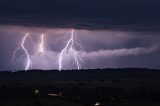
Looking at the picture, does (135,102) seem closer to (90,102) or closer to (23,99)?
(90,102)

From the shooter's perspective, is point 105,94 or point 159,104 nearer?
point 159,104

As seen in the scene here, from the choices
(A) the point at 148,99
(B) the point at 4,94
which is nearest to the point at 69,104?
(B) the point at 4,94

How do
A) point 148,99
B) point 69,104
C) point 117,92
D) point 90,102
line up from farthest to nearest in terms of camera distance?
point 117,92, point 148,99, point 90,102, point 69,104

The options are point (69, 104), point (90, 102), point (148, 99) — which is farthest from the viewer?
point (148, 99)

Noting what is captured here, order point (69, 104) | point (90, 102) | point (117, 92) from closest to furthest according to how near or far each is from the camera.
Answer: point (69, 104), point (90, 102), point (117, 92)

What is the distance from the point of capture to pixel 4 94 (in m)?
125

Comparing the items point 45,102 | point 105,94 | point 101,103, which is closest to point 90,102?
point 101,103

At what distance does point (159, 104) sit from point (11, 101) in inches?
1054

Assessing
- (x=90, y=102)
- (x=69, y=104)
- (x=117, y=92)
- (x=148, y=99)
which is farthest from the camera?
(x=117, y=92)

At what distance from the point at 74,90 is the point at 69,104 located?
106ft

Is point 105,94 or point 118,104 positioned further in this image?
point 105,94

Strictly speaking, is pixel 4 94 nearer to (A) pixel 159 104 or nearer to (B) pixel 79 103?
(B) pixel 79 103

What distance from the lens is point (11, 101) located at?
116500mm

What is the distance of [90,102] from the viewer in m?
125
